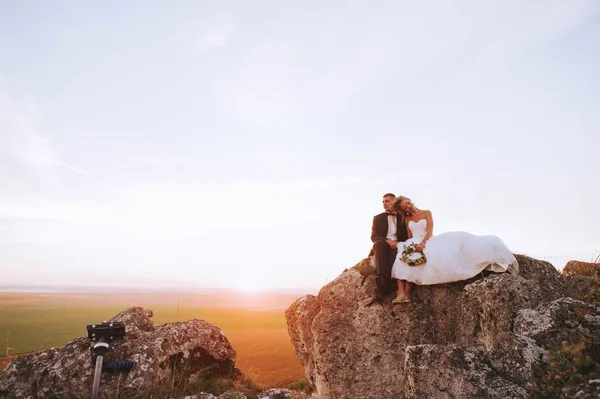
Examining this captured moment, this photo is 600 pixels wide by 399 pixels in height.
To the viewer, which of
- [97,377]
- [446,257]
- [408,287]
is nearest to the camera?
[97,377]

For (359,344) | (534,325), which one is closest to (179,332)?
(359,344)

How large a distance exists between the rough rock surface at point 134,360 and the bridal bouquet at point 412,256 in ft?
18.2

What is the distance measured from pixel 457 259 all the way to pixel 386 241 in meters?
1.93

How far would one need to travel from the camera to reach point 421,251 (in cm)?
995

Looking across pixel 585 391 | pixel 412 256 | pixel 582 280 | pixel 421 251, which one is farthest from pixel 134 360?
pixel 582 280

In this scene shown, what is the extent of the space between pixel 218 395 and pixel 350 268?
4.93 meters

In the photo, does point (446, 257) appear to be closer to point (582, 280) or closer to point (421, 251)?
point (421, 251)

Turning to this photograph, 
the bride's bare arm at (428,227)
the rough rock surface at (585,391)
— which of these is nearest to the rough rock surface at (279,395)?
the bride's bare arm at (428,227)

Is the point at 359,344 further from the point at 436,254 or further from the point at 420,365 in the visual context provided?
the point at 420,365

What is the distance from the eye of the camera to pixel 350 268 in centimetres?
1197

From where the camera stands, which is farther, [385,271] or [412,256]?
[385,271]

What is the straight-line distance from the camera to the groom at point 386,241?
10.3m

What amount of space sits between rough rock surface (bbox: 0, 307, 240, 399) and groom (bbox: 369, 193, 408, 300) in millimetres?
4732

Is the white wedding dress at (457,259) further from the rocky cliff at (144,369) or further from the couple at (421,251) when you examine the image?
the rocky cliff at (144,369)
